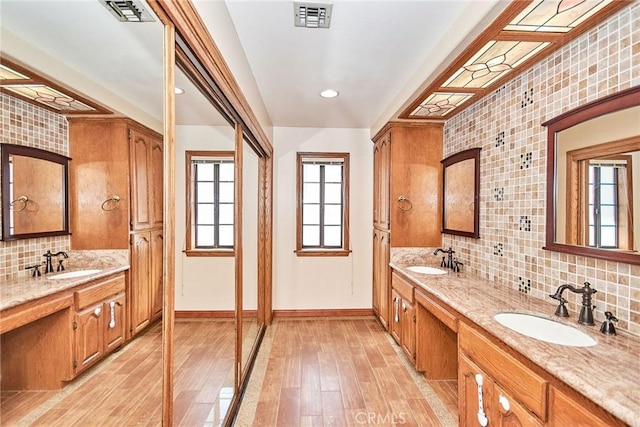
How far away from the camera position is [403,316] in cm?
306

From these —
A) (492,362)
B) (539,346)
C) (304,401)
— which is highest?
(539,346)

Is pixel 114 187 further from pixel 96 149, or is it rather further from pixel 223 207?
pixel 223 207

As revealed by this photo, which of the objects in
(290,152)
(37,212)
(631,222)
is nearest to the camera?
(37,212)

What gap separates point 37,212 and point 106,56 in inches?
15.8

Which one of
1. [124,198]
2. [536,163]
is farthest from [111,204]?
[536,163]

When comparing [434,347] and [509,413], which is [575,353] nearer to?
[509,413]

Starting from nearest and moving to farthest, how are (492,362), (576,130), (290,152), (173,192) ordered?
(173,192) < (492,362) < (576,130) < (290,152)

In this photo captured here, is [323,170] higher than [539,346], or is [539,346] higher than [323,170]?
[323,170]

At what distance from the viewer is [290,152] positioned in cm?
429

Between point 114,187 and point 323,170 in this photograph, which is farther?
point 323,170

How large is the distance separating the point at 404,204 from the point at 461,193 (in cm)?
62

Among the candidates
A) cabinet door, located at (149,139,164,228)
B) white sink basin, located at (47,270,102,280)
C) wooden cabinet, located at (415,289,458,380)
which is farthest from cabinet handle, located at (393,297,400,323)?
white sink basin, located at (47,270,102,280)

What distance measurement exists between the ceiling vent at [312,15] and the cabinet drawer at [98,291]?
1.69 m

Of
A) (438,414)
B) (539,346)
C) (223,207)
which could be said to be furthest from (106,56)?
(438,414)
